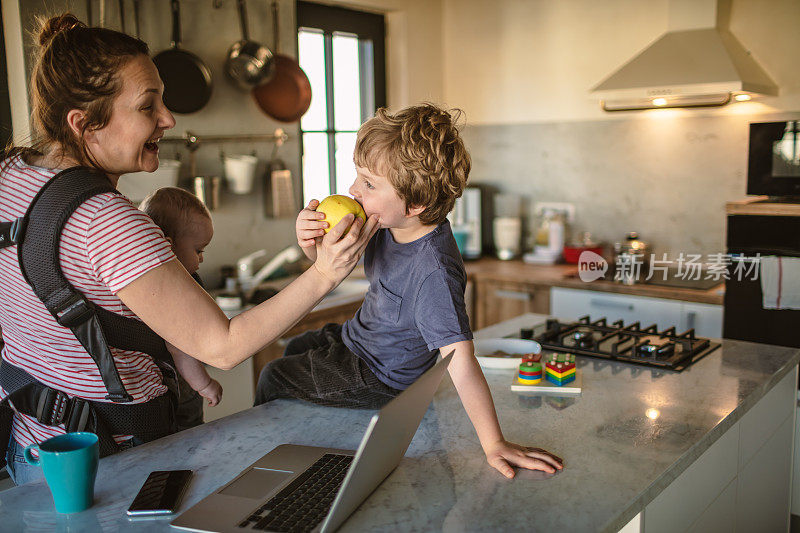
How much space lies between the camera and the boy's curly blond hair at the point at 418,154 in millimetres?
1518

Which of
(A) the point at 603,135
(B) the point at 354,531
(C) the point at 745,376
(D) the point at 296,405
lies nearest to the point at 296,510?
(B) the point at 354,531

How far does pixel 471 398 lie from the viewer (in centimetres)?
135

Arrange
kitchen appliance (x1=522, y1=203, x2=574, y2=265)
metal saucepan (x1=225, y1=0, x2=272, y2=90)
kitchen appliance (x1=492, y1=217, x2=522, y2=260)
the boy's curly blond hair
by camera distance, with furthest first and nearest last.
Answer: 1. kitchen appliance (x1=492, y1=217, x2=522, y2=260)
2. kitchen appliance (x1=522, y1=203, x2=574, y2=265)
3. metal saucepan (x1=225, y1=0, x2=272, y2=90)
4. the boy's curly blond hair

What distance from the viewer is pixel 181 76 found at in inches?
122

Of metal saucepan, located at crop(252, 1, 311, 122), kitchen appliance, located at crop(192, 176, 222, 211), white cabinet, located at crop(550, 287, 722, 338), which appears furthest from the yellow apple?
metal saucepan, located at crop(252, 1, 311, 122)

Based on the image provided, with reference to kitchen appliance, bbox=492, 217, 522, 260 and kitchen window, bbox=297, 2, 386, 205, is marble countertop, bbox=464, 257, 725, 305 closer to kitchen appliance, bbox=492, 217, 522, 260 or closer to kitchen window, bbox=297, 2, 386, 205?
kitchen appliance, bbox=492, 217, 522, 260

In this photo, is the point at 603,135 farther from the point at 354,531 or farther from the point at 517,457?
the point at 354,531

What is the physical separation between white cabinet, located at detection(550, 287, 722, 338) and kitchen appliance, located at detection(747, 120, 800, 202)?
0.54 metres

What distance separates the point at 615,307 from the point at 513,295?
1.80ft

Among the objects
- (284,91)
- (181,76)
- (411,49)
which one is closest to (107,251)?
(181,76)

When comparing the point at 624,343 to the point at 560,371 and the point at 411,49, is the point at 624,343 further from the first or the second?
the point at 411,49

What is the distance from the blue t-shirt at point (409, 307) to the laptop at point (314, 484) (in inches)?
9.5

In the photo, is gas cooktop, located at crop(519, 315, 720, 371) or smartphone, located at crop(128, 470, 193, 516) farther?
gas cooktop, located at crop(519, 315, 720, 371)

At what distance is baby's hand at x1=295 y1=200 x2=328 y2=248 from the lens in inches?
56.2
